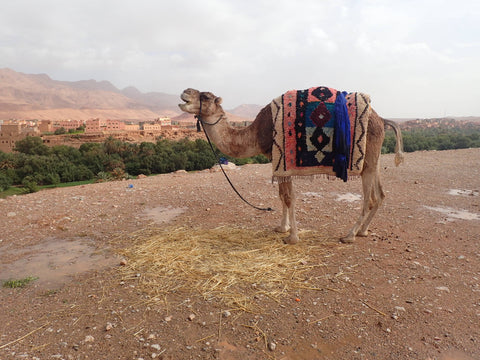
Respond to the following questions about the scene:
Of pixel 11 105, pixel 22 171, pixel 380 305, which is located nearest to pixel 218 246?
pixel 380 305

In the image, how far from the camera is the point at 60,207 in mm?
6898

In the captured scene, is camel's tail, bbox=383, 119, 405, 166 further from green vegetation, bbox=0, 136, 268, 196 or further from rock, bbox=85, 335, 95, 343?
green vegetation, bbox=0, 136, 268, 196

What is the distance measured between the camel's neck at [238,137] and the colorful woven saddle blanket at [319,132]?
0.34 m

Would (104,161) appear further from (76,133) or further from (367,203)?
(76,133)

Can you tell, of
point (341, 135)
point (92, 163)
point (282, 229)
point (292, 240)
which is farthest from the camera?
point (92, 163)

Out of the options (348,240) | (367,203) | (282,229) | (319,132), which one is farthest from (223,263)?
(367,203)

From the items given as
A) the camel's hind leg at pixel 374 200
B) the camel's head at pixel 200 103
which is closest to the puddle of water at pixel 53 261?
the camel's head at pixel 200 103

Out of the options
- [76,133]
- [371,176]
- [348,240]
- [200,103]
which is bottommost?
[348,240]

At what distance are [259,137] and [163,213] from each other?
307cm

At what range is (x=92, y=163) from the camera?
25.5 metres

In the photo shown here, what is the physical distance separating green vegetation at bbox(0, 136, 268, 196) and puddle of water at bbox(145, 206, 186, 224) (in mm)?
9379

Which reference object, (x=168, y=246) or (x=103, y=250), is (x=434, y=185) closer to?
(x=168, y=246)

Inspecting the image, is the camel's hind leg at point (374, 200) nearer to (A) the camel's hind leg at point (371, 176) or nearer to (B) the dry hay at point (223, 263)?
(A) the camel's hind leg at point (371, 176)

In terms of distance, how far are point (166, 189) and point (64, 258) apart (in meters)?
4.48
